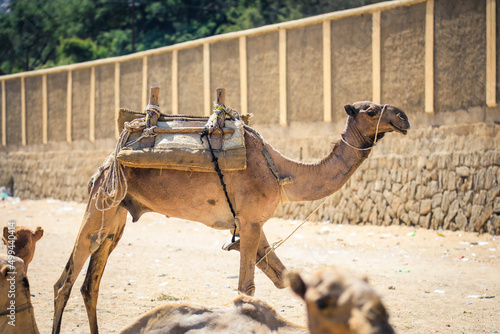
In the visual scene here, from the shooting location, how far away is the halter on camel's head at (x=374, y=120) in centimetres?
509

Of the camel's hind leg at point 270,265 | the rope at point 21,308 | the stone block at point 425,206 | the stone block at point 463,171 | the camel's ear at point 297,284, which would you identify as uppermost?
the camel's ear at point 297,284

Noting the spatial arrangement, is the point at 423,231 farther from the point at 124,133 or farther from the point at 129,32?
the point at 129,32

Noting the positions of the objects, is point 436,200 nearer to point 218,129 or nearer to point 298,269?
point 298,269

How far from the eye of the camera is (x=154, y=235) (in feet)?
42.6

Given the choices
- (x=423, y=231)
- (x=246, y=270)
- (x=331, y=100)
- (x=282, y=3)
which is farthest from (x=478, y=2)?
(x=282, y=3)

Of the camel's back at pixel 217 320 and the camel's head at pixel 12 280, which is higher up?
the camel's head at pixel 12 280

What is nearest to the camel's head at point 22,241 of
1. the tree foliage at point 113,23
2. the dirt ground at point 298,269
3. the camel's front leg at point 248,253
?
the dirt ground at point 298,269

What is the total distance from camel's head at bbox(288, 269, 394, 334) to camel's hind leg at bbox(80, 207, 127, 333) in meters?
3.74

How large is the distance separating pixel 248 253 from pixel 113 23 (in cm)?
3141

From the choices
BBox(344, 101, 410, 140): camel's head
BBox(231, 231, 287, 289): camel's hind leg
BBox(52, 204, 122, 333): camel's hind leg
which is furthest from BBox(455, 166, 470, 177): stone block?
BBox(52, 204, 122, 333): camel's hind leg

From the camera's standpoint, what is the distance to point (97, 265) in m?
5.33

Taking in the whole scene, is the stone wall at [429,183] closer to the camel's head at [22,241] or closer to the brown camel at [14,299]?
the camel's head at [22,241]

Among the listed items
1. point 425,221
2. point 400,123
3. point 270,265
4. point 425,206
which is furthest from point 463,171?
point 270,265

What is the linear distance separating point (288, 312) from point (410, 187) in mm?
6644
